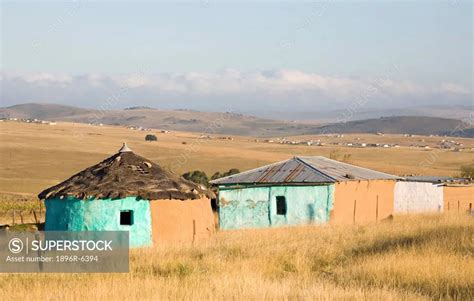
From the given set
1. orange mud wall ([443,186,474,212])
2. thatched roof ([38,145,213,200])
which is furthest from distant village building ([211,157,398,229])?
orange mud wall ([443,186,474,212])

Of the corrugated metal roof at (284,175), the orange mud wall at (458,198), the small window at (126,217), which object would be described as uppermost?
the corrugated metal roof at (284,175)

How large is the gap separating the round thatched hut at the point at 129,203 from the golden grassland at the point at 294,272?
241cm

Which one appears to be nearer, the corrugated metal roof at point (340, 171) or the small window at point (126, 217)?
the small window at point (126, 217)

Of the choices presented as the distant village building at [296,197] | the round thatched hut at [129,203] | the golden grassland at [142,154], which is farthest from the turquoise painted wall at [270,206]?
the golden grassland at [142,154]

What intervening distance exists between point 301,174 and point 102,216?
28.9 ft

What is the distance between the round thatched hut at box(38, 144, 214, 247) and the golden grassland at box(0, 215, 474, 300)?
2412 millimetres

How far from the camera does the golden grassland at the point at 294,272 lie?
11.9 meters

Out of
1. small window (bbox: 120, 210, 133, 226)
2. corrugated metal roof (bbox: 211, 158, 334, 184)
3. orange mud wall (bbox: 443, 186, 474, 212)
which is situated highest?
corrugated metal roof (bbox: 211, 158, 334, 184)

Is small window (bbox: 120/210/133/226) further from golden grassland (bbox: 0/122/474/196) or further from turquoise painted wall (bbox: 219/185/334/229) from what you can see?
golden grassland (bbox: 0/122/474/196)

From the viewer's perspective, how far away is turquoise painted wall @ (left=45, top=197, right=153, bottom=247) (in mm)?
21516
